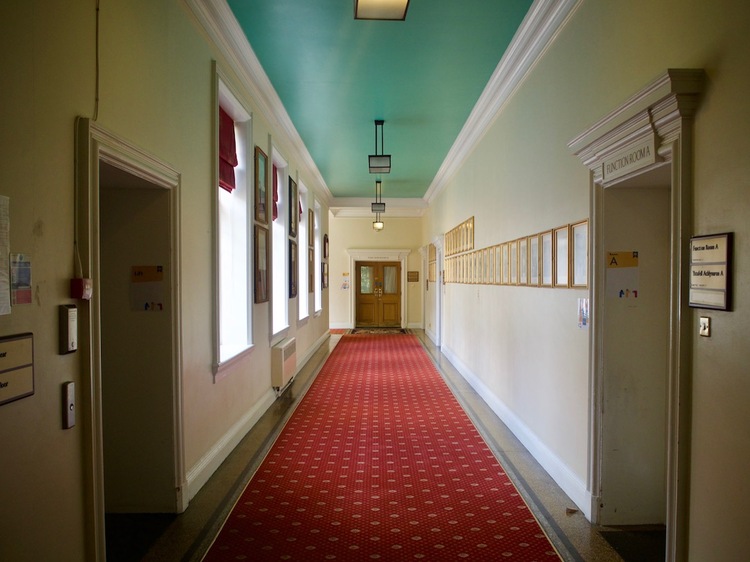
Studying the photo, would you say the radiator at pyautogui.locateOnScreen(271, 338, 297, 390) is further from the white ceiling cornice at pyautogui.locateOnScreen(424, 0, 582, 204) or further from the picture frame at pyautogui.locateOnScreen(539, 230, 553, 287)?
the white ceiling cornice at pyautogui.locateOnScreen(424, 0, 582, 204)

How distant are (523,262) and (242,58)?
3.52 meters

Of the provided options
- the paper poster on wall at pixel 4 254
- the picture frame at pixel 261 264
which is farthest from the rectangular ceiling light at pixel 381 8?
the picture frame at pixel 261 264

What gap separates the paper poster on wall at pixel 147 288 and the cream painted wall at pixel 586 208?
3.01 meters

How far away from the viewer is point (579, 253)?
3945 millimetres

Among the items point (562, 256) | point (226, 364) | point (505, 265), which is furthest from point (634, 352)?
point (226, 364)

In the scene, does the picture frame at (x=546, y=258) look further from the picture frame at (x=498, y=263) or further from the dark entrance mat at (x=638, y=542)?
the dark entrance mat at (x=638, y=542)

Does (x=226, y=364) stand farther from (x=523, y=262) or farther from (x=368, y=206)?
(x=368, y=206)

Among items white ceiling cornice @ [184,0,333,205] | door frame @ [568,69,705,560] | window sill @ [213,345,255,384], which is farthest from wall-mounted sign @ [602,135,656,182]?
window sill @ [213,345,255,384]

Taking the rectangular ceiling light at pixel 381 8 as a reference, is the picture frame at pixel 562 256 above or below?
below

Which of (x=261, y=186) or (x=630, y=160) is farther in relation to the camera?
(x=261, y=186)

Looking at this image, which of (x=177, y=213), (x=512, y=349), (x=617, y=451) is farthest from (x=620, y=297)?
(x=177, y=213)

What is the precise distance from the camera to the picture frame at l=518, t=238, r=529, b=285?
17.3 feet

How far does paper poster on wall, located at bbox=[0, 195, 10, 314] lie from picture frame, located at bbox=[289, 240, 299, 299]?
6795mm

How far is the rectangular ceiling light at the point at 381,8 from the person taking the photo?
3154 mm
